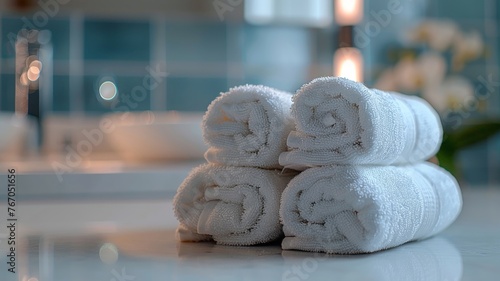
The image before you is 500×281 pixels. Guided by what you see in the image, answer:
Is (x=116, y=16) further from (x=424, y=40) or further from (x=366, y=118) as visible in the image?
(x=366, y=118)

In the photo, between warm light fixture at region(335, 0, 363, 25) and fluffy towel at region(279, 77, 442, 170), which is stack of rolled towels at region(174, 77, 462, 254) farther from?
warm light fixture at region(335, 0, 363, 25)

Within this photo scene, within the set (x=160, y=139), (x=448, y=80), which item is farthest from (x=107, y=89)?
(x=448, y=80)

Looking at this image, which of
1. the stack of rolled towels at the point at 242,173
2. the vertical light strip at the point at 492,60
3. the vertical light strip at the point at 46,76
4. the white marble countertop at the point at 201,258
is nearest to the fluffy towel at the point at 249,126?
the stack of rolled towels at the point at 242,173

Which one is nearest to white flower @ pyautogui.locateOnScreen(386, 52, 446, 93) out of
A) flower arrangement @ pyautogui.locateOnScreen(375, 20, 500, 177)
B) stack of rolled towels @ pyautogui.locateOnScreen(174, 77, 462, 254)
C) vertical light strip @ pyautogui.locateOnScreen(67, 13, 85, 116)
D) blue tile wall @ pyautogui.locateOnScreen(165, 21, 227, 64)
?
flower arrangement @ pyautogui.locateOnScreen(375, 20, 500, 177)

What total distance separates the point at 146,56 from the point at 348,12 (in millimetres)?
738

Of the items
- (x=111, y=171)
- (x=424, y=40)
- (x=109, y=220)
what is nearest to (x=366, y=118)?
(x=109, y=220)

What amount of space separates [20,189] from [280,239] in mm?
833

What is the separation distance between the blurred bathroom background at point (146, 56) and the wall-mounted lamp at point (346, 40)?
0.03 meters

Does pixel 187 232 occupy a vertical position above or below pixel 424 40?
below

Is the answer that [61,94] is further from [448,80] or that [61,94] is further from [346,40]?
[448,80]

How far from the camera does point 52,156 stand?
2.18 m

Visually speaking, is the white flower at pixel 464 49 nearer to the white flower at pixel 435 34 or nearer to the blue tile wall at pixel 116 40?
the white flower at pixel 435 34

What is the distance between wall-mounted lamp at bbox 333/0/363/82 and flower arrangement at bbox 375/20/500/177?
124 millimetres

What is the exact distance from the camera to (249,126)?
3.38ft
